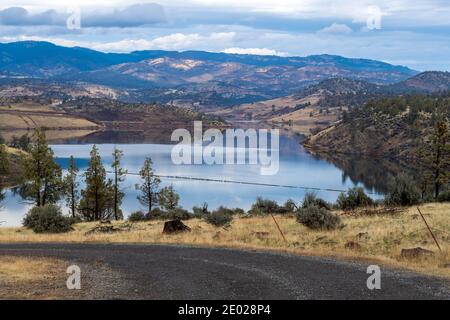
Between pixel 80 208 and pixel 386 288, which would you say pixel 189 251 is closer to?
pixel 386 288

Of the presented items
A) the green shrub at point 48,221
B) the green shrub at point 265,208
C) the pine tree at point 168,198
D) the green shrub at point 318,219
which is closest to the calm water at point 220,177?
the pine tree at point 168,198

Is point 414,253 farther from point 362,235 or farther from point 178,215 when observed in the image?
point 178,215

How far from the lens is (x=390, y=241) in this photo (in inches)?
979

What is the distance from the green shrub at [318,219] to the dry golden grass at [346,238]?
46cm

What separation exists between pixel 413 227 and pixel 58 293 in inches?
741

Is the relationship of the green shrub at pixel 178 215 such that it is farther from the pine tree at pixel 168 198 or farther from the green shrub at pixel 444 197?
the pine tree at pixel 168 198

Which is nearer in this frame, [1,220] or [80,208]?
[80,208]

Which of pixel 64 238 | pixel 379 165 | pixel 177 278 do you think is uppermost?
pixel 177 278

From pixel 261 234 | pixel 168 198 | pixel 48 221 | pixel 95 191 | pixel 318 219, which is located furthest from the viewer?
pixel 168 198

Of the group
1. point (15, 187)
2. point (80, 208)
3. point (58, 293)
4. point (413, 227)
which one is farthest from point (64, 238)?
point (15, 187)

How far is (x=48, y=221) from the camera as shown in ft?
123

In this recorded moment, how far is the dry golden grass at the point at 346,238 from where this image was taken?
69.8ft

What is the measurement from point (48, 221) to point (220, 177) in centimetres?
8192

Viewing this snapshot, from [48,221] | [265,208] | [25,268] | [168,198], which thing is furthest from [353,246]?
[168,198]
